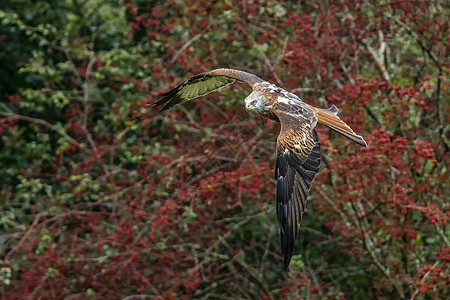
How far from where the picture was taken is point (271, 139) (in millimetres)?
7816

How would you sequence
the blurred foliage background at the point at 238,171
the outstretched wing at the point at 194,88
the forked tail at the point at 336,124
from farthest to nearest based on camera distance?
the blurred foliage background at the point at 238,171
the outstretched wing at the point at 194,88
the forked tail at the point at 336,124

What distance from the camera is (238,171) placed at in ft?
24.0

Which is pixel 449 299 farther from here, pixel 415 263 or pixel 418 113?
pixel 418 113

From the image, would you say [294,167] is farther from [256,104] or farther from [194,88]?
[194,88]

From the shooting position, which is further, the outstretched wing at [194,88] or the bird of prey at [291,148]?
the outstretched wing at [194,88]

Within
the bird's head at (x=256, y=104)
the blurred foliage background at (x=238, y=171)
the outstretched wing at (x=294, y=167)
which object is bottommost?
the blurred foliage background at (x=238, y=171)

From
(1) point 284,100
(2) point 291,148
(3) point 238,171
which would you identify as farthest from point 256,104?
(3) point 238,171

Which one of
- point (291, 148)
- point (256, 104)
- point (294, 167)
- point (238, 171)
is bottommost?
point (238, 171)

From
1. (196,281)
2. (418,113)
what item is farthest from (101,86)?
(418,113)

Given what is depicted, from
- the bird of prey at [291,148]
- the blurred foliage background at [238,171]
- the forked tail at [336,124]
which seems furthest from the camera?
the blurred foliage background at [238,171]

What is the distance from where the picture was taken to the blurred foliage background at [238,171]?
736 centimetres

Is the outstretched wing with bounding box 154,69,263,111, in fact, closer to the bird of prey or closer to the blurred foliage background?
the blurred foliage background

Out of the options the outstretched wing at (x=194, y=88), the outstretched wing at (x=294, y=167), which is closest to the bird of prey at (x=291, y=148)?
the outstretched wing at (x=294, y=167)

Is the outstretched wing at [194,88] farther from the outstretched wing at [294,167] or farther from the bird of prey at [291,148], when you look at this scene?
the outstretched wing at [294,167]
